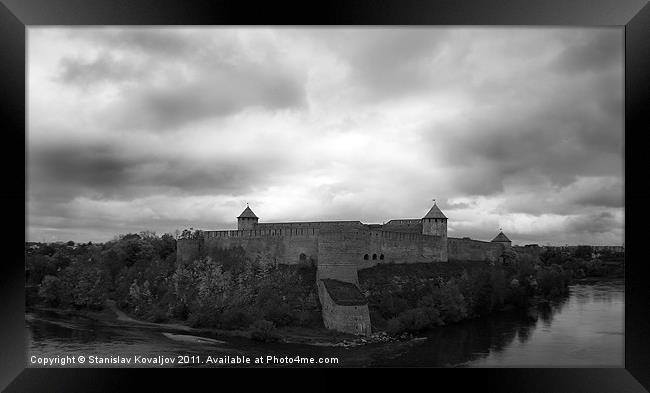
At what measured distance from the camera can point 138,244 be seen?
17.1 m

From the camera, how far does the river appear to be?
8594 mm

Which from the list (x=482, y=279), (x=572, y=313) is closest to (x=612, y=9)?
(x=572, y=313)

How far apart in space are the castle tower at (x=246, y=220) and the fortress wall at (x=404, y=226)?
17.5ft

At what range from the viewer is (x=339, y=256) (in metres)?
12.2

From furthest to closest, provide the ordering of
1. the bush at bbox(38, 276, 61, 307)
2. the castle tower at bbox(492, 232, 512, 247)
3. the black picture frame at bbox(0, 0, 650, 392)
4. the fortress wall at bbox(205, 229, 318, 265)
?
the castle tower at bbox(492, 232, 512, 247) → the bush at bbox(38, 276, 61, 307) → the fortress wall at bbox(205, 229, 318, 265) → the black picture frame at bbox(0, 0, 650, 392)

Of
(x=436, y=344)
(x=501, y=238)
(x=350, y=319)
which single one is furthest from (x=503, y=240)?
(x=350, y=319)

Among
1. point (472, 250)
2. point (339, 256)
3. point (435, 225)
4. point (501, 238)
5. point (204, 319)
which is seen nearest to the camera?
point (204, 319)

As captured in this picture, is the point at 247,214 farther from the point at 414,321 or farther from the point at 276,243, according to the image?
the point at 414,321

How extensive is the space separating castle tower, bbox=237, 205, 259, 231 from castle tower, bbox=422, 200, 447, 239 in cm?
613

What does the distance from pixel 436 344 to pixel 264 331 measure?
382cm

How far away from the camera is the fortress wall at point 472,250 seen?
1691cm

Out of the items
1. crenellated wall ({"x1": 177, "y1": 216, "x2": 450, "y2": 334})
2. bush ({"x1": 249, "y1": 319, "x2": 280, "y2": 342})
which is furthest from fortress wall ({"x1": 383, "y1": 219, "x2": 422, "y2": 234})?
bush ({"x1": 249, "y1": 319, "x2": 280, "y2": 342})

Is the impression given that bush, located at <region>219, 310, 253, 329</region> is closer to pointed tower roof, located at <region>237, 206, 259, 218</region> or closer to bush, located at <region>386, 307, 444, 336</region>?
bush, located at <region>386, 307, 444, 336</region>

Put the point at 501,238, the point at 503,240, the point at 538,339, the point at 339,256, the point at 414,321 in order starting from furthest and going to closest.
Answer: the point at 501,238, the point at 503,240, the point at 339,256, the point at 414,321, the point at 538,339
